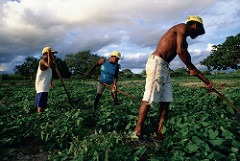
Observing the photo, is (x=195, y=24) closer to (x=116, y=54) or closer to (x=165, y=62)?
(x=165, y=62)

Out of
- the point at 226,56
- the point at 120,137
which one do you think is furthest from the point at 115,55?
the point at 226,56

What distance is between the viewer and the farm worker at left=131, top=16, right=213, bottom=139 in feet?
13.8

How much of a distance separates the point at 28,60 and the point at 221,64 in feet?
125

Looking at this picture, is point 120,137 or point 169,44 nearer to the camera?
point 120,137

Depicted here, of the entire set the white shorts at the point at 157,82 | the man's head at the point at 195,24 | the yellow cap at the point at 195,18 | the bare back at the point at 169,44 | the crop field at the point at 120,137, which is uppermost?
the yellow cap at the point at 195,18

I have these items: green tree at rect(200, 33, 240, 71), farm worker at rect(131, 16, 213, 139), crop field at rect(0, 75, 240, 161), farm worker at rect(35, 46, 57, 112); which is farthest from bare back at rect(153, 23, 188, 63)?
green tree at rect(200, 33, 240, 71)

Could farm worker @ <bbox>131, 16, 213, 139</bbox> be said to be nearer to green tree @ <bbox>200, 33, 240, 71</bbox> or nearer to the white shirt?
the white shirt

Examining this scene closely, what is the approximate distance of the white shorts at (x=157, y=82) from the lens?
14.0ft

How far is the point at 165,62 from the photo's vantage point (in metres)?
4.41

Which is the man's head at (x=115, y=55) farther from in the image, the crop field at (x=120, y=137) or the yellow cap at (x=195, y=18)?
the yellow cap at (x=195, y=18)

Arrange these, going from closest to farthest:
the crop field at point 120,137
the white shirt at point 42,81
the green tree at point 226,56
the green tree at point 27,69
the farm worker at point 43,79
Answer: the crop field at point 120,137 → the farm worker at point 43,79 → the white shirt at point 42,81 → the green tree at point 226,56 → the green tree at point 27,69

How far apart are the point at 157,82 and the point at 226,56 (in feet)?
95.4

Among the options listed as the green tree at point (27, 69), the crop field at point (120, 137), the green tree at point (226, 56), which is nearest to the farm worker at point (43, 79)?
the crop field at point (120, 137)

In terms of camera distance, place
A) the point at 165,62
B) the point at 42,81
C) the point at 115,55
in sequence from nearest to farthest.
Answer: the point at 165,62
the point at 42,81
the point at 115,55
